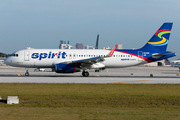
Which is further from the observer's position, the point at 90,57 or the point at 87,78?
the point at 90,57

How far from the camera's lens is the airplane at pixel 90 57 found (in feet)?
132

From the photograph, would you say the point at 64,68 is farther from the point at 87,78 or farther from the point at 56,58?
the point at 87,78

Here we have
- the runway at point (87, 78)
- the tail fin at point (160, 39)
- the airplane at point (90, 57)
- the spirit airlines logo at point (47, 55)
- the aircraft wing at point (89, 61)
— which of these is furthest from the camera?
the tail fin at point (160, 39)

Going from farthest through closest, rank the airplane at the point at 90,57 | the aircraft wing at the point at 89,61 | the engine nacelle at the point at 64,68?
the airplane at the point at 90,57 → the aircraft wing at the point at 89,61 → the engine nacelle at the point at 64,68

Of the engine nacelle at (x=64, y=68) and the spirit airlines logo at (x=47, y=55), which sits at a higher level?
the spirit airlines logo at (x=47, y=55)

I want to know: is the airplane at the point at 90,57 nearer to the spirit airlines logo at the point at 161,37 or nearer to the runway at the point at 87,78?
the spirit airlines logo at the point at 161,37

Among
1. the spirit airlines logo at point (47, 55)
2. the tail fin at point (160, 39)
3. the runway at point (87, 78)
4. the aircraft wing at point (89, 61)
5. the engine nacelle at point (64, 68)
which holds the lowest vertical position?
the runway at point (87, 78)

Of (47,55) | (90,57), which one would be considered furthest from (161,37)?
(47,55)

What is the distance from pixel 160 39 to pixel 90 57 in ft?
41.3

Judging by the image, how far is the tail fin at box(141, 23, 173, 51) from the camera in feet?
144

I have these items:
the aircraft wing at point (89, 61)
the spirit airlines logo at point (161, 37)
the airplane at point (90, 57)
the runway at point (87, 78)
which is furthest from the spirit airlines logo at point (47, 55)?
the spirit airlines logo at point (161, 37)

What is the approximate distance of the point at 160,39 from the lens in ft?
145

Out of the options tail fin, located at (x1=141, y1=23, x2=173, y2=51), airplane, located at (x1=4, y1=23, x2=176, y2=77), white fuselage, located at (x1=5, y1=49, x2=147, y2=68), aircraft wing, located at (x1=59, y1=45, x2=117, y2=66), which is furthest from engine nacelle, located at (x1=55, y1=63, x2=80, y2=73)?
tail fin, located at (x1=141, y1=23, x2=173, y2=51)

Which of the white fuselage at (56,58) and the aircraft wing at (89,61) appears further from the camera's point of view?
the white fuselage at (56,58)
